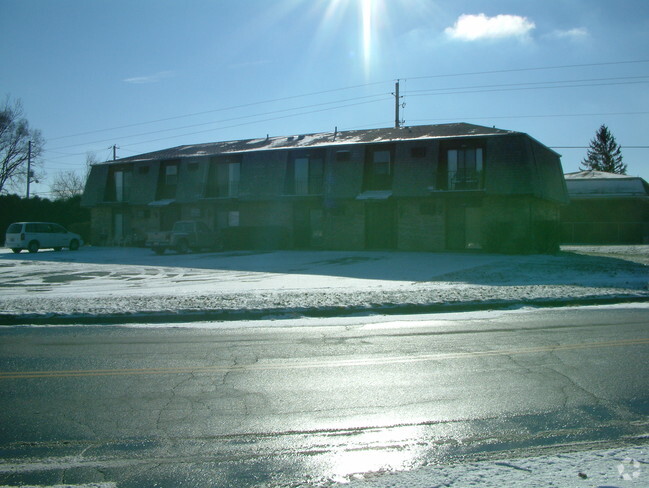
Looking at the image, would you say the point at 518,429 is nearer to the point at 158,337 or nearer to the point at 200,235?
the point at 158,337

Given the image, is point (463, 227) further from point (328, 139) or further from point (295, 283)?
point (295, 283)

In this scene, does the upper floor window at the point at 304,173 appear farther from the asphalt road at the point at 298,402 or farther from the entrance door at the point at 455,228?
the asphalt road at the point at 298,402

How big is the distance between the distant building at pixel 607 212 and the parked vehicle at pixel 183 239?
26425 mm

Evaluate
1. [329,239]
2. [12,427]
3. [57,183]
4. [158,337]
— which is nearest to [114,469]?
[12,427]

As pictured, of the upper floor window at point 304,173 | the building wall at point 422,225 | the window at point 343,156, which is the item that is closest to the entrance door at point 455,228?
the building wall at point 422,225

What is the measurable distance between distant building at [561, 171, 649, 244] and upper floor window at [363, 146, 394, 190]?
17.8m

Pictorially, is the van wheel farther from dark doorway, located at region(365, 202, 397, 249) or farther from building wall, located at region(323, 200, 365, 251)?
dark doorway, located at region(365, 202, 397, 249)

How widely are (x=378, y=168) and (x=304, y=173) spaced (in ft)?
15.3

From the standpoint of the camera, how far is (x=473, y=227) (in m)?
30.5

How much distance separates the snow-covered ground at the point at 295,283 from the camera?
11.8 meters

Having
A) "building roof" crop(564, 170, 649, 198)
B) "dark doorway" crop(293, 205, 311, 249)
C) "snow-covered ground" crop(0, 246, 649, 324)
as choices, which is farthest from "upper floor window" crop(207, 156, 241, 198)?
"building roof" crop(564, 170, 649, 198)

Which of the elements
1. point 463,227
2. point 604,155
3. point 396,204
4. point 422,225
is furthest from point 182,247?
point 604,155

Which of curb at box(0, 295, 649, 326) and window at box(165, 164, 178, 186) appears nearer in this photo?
curb at box(0, 295, 649, 326)

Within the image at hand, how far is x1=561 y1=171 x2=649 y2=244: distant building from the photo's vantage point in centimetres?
4244
